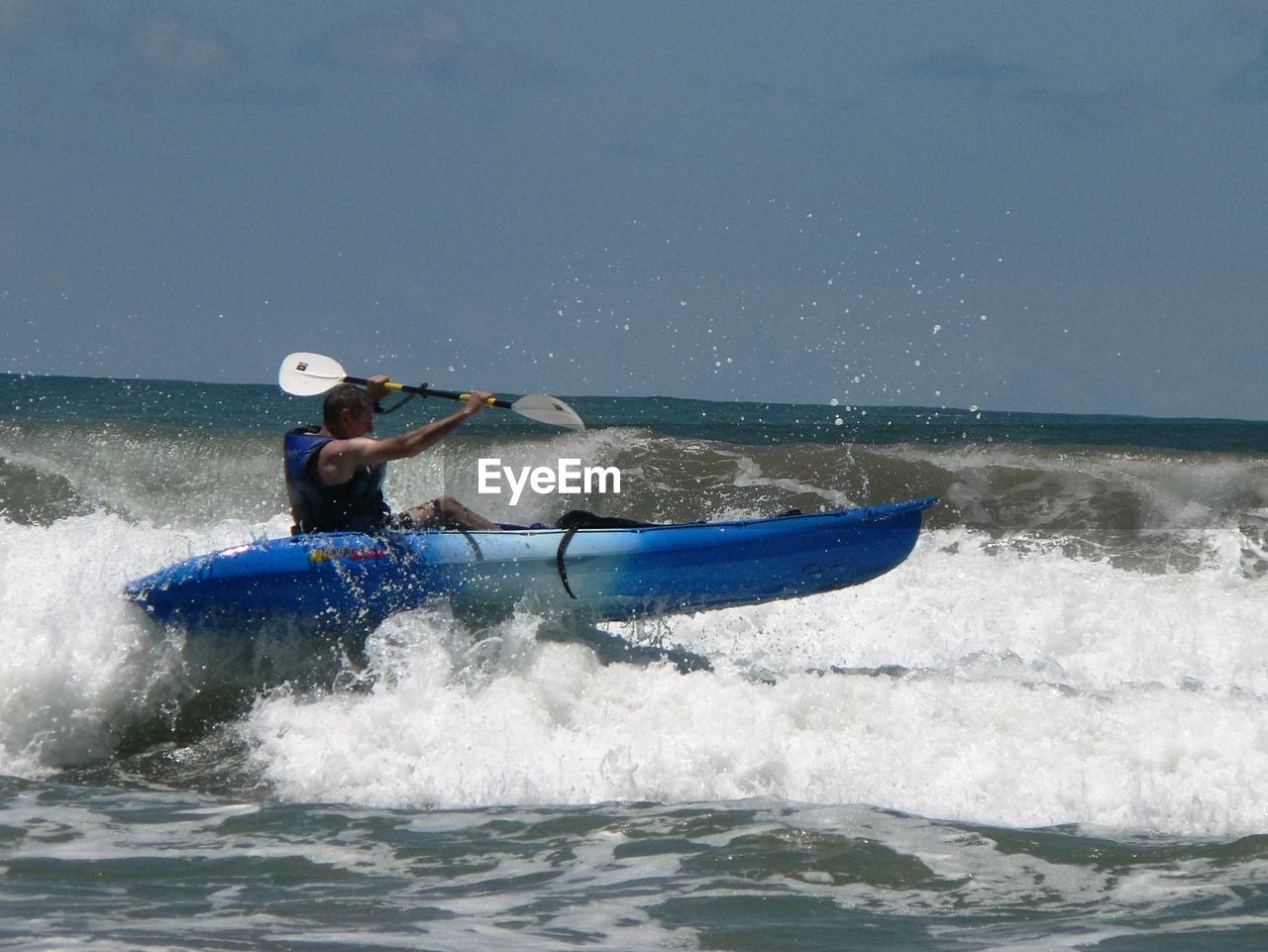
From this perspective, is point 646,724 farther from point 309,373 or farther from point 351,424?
point 309,373

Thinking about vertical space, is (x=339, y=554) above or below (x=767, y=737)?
above

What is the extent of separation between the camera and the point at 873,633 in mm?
8570

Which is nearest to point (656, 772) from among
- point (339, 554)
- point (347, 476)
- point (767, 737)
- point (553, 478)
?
point (767, 737)

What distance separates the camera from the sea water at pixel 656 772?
3969mm

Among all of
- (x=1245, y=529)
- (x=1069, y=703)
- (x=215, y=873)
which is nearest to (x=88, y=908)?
(x=215, y=873)

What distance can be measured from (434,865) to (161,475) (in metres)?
10.6

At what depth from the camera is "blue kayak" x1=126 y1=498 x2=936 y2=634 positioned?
6.25m

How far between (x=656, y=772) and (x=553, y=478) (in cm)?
818

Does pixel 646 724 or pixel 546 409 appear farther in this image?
pixel 546 409

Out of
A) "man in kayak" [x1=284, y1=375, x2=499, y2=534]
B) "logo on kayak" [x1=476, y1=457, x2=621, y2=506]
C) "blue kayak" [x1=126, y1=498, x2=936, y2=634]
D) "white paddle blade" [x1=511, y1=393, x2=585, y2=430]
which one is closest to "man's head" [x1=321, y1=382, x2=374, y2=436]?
"man in kayak" [x1=284, y1=375, x2=499, y2=534]

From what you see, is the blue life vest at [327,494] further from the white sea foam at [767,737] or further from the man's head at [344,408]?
the white sea foam at [767,737]

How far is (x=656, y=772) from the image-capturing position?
17.3ft

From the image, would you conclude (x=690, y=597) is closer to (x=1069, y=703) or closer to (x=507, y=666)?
(x=507, y=666)

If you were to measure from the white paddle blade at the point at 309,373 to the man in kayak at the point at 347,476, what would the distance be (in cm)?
105
